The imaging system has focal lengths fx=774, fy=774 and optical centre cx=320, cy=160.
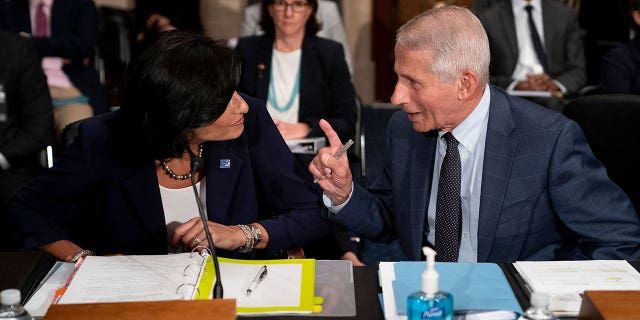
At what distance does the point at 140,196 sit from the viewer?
216 centimetres

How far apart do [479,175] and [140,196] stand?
0.94m

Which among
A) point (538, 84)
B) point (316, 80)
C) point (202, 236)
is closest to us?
point (202, 236)

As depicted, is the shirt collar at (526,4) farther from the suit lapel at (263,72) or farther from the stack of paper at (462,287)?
the stack of paper at (462,287)

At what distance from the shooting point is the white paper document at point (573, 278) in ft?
5.35

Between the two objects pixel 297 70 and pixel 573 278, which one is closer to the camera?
pixel 573 278

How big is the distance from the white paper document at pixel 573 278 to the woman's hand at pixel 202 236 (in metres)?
0.72

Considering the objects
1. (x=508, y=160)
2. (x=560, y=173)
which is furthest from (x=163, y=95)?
(x=560, y=173)

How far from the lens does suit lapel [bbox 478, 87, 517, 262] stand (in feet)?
6.82

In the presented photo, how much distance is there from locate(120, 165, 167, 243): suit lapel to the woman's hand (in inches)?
6.2

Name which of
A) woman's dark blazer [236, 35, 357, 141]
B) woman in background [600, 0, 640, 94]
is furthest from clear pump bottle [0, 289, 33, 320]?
woman in background [600, 0, 640, 94]

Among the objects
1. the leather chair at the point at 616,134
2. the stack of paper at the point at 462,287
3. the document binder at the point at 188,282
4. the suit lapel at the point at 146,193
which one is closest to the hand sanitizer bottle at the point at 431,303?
the stack of paper at the point at 462,287

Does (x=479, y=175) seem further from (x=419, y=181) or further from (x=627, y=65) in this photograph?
(x=627, y=65)

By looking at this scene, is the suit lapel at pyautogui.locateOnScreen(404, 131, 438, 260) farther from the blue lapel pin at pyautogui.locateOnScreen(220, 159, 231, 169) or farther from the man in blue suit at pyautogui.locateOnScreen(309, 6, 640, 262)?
the blue lapel pin at pyautogui.locateOnScreen(220, 159, 231, 169)

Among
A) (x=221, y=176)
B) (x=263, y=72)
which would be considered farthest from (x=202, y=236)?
(x=263, y=72)
